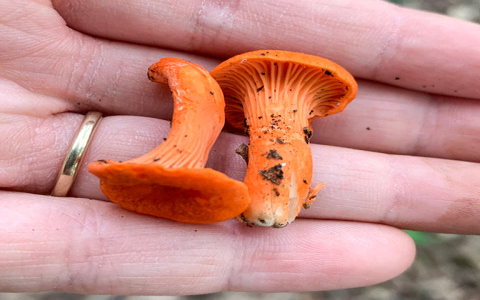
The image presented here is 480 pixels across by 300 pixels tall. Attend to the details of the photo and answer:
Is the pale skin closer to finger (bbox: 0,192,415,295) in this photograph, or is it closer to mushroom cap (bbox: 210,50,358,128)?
finger (bbox: 0,192,415,295)

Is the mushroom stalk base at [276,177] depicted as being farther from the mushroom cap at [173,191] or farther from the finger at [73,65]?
the finger at [73,65]

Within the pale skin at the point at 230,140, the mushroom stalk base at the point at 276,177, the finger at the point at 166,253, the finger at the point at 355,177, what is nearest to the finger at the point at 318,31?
the pale skin at the point at 230,140

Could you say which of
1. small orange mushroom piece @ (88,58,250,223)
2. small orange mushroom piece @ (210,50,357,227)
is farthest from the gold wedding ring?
small orange mushroom piece @ (210,50,357,227)

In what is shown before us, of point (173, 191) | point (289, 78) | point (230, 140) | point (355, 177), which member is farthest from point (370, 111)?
point (173, 191)

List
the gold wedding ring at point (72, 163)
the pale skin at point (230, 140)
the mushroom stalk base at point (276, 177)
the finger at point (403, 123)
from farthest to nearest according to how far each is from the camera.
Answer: the finger at point (403, 123) → the gold wedding ring at point (72, 163) → the pale skin at point (230, 140) → the mushroom stalk base at point (276, 177)

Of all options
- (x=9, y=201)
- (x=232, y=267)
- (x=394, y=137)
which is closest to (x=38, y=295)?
(x=9, y=201)

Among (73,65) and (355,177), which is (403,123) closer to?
(355,177)

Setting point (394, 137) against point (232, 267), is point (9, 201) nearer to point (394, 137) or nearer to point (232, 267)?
point (232, 267)
